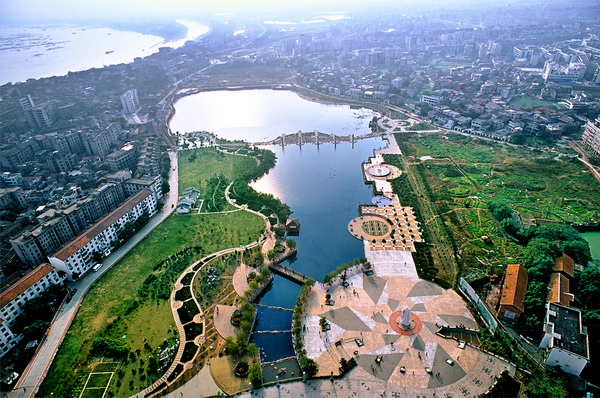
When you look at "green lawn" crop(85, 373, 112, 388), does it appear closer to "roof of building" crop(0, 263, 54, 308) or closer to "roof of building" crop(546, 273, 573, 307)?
"roof of building" crop(0, 263, 54, 308)

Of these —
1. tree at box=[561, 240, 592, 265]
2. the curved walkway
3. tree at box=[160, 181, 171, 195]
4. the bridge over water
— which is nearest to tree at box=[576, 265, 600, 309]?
tree at box=[561, 240, 592, 265]

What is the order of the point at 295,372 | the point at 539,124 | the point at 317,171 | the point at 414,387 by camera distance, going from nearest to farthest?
the point at 414,387
the point at 295,372
the point at 317,171
the point at 539,124

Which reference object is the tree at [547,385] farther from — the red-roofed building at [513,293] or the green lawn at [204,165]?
the green lawn at [204,165]

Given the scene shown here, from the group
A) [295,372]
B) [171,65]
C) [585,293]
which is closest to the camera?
[295,372]

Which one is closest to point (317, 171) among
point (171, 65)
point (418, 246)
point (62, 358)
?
point (418, 246)

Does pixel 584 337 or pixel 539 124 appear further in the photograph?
pixel 539 124

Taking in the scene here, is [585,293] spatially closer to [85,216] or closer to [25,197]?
[85,216]

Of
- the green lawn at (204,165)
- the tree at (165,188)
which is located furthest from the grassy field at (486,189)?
the tree at (165,188)
